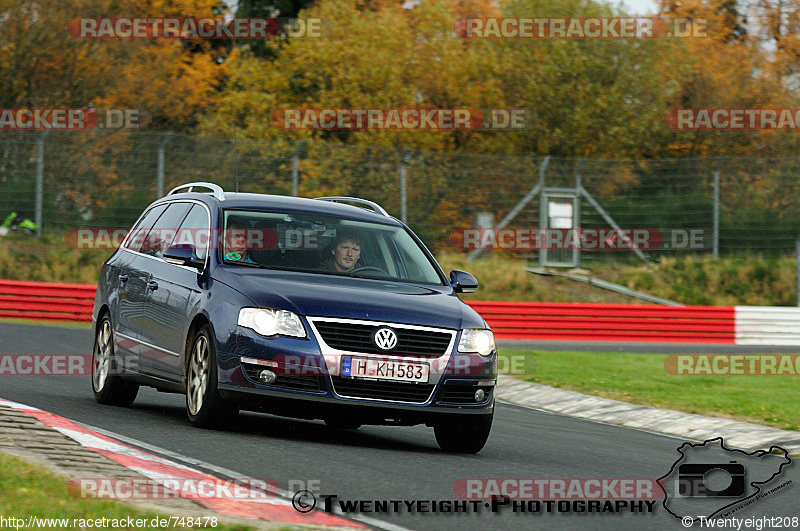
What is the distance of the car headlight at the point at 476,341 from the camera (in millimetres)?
9227

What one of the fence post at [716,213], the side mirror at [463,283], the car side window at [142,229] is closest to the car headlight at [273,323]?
the side mirror at [463,283]

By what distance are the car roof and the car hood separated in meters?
Answer: 0.88

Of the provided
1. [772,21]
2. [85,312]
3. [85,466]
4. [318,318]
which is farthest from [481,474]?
[772,21]

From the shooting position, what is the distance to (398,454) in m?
9.05

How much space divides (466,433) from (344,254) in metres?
1.62

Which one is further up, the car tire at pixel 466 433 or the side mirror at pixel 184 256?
the side mirror at pixel 184 256

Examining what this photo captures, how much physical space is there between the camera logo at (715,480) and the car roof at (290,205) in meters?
3.02

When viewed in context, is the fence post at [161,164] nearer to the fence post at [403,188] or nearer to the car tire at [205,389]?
the fence post at [403,188]

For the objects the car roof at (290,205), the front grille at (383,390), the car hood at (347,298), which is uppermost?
the car roof at (290,205)

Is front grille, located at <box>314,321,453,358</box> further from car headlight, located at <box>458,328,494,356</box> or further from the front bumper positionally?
car headlight, located at <box>458,328,494,356</box>

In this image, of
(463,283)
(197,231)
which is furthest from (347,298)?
(197,231)

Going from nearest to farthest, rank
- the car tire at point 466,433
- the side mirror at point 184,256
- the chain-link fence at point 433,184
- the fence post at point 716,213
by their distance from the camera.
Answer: the car tire at point 466,433
the side mirror at point 184,256
the chain-link fence at point 433,184
the fence post at point 716,213

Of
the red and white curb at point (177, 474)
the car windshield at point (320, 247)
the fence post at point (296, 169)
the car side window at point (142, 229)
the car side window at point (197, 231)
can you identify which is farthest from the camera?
the fence post at point (296, 169)

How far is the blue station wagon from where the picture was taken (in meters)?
8.82
